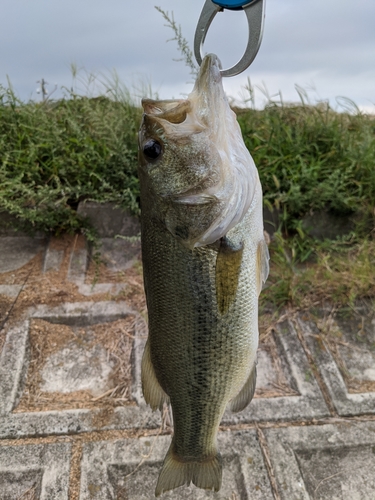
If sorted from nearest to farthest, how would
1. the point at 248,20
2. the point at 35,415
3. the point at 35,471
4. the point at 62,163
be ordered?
the point at 248,20 → the point at 35,471 → the point at 35,415 → the point at 62,163

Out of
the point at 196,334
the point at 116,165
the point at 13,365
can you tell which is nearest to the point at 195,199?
the point at 196,334

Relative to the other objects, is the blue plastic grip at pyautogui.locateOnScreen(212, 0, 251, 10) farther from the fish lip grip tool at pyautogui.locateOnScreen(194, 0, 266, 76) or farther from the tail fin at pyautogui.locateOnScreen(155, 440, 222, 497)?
the tail fin at pyautogui.locateOnScreen(155, 440, 222, 497)

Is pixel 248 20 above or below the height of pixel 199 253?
above

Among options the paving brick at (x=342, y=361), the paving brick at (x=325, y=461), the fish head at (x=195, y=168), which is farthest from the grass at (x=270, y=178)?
the fish head at (x=195, y=168)

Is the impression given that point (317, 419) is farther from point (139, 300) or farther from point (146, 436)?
point (139, 300)

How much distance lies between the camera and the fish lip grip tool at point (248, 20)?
1160 millimetres

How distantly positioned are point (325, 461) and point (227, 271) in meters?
1.50

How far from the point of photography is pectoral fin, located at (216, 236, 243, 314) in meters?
1.34

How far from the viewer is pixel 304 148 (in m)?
4.27

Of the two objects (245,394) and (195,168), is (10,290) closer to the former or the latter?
(245,394)

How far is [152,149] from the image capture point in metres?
1.29

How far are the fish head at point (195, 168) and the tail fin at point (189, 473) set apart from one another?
925 millimetres

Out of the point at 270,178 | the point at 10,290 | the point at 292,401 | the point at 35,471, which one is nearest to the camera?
the point at 35,471

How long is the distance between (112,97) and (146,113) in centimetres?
386
